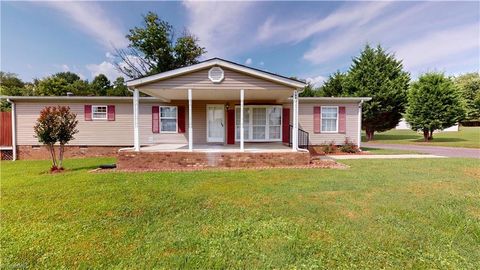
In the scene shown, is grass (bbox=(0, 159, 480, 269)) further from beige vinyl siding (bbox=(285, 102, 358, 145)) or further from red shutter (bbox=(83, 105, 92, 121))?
beige vinyl siding (bbox=(285, 102, 358, 145))

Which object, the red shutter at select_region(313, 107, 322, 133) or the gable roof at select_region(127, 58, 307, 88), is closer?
the gable roof at select_region(127, 58, 307, 88)

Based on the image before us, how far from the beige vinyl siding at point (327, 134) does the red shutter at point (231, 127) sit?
3170 millimetres

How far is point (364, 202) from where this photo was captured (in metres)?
4.38

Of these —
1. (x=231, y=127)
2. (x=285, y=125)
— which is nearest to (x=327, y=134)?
(x=285, y=125)

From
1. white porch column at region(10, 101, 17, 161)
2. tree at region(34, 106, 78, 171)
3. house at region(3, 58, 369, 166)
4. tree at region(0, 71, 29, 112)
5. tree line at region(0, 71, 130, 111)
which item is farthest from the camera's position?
tree at region(0, 71, 29, 112)

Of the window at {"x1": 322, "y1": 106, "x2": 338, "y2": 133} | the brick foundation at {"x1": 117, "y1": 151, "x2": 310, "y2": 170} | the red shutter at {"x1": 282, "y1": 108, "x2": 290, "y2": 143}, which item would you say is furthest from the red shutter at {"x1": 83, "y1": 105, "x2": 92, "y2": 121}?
the window at {"x1": 322, "y1": 106, "x2": 338, "y2": 133}

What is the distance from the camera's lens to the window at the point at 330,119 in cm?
1223

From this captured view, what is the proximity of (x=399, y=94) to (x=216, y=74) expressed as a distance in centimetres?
1815

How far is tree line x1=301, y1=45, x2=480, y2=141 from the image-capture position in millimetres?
17547

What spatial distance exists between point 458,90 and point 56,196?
25259 mm

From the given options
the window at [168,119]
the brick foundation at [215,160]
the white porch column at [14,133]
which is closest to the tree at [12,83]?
the white porch column at [14,133]

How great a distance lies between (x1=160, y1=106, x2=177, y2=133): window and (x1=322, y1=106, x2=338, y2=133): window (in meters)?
8.14

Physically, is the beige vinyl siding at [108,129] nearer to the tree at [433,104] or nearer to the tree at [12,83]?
the tree at [433,104]

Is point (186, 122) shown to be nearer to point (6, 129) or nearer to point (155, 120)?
point (155, 120)
